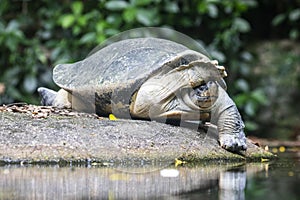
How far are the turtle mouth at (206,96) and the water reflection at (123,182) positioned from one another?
0.61m

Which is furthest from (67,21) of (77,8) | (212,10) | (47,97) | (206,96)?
(206,96)

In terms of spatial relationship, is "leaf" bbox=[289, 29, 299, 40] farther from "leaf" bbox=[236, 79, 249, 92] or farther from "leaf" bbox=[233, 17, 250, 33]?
"leaf" bbox=[236, 79, 249, 92]

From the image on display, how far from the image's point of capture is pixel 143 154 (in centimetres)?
394

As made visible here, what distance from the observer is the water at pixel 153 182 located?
259 cm

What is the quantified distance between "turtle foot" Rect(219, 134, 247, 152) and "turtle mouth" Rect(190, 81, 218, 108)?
0.26m

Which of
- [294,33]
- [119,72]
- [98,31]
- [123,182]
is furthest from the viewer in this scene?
[294,33]

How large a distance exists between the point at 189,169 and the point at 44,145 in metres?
0.93

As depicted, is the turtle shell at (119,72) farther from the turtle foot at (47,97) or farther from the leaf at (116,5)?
the leaf at (116,5)

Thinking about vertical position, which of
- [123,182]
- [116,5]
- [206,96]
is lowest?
[123,182]

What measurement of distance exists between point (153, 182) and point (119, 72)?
5.68ft

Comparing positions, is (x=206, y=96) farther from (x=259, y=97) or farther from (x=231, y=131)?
(x=259, y=97)

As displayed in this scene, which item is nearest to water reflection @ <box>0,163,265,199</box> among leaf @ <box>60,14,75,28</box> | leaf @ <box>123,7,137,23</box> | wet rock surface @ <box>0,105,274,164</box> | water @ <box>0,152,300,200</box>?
water @ <box>0,152,300,200</box>

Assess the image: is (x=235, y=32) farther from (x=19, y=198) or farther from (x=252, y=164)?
(x=19, y=198)

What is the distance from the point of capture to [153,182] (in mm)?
3045
